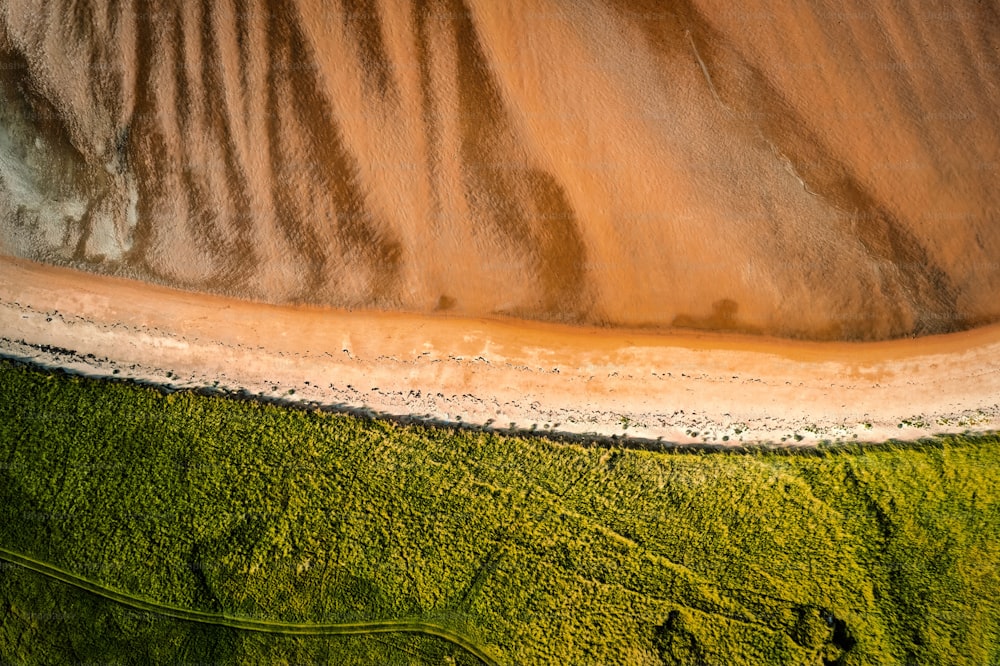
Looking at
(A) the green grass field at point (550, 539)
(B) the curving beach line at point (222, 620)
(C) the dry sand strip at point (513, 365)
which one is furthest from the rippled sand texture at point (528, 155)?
(B) the curving beach line at point (222, 620)

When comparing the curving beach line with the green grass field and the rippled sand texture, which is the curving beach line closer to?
the green grass field

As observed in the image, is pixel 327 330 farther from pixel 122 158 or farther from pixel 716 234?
pixel 716 234

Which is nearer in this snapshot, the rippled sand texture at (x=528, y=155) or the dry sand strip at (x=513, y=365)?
the rippled sand texture at (x=528, y=155)

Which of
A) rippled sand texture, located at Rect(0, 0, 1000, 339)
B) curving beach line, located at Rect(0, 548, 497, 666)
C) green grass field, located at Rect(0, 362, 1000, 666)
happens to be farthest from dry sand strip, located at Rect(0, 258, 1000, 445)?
curving beach line, located at Rect(0, 548, 497, 666)

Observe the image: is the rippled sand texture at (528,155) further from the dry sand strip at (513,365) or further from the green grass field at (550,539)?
the green grass field at (550,539)

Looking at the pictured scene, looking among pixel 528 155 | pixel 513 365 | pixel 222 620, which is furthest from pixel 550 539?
pixel 528 155

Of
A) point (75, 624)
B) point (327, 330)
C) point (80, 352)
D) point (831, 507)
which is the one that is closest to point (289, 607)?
point (75, 624)
